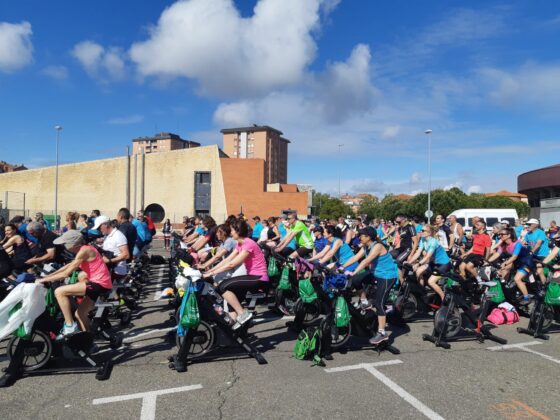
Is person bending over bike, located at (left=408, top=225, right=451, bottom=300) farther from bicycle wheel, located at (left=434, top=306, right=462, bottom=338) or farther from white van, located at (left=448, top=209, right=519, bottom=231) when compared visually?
white van, located at (left=448, top=209, right=519, bottom=231)

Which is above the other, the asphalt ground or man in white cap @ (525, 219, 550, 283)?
man in white cap @ (525, 219, 550, 283)

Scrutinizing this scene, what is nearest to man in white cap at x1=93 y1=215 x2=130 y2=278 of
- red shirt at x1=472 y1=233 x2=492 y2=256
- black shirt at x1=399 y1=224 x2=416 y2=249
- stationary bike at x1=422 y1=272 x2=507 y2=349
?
stationary bike at x1=422 y1=272 x2=507 y2=349

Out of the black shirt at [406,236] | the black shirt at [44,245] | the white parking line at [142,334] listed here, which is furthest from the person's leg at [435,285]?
the black shirt at [44,245]

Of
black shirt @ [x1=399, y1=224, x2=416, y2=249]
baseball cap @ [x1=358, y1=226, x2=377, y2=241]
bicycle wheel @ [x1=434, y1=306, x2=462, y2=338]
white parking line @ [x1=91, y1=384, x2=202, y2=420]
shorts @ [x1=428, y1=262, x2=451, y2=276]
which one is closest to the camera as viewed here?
white parking line @ [x1=91, y1=384, x2=202, y2=420]

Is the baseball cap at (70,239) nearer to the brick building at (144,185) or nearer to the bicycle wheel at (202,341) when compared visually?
the bicycle wheel at (202,341)

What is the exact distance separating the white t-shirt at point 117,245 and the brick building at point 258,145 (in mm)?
120326

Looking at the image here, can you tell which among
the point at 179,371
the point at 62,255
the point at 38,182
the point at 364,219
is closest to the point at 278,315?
the point at 179,371

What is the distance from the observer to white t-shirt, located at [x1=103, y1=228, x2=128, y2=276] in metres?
6.82

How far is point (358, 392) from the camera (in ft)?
14.5

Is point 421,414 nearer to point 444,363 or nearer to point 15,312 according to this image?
point 444,363

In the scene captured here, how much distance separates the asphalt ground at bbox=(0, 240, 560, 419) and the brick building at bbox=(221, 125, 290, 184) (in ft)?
400

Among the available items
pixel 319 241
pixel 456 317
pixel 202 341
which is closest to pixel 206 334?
pixel 202 341

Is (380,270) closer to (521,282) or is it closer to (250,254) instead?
(250,254)

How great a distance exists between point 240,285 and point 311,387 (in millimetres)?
1637
